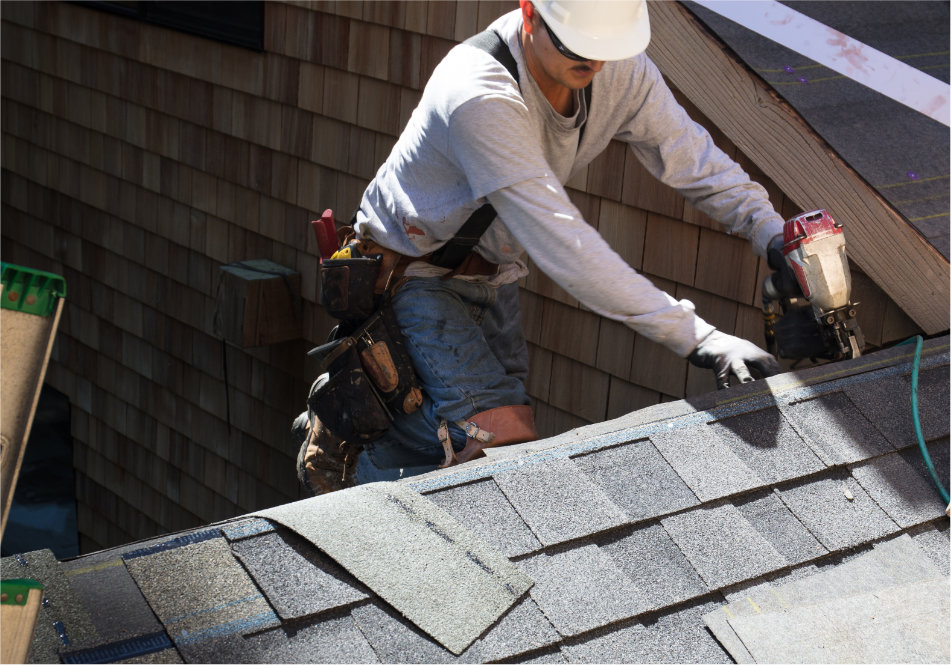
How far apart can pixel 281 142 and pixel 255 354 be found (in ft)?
3.99

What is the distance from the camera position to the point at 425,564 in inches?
76.9

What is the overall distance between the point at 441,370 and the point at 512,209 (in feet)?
1.92

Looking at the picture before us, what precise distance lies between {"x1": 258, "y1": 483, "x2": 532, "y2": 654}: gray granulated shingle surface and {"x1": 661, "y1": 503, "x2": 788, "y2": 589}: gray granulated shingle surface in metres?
0.38

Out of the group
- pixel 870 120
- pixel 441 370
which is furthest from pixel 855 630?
pixel 870 120

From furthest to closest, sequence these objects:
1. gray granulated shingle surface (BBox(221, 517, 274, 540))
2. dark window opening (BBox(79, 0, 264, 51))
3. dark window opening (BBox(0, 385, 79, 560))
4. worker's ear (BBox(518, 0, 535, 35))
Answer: dark window opening (BBox(0, 385, 79, 560))
dark window opening (BBox(79, 0, 264, 51))
worker's ear (BBox(518, 0, 535, 35))
gray granulated shingle surface (BBox(221, 517, 274, 540))

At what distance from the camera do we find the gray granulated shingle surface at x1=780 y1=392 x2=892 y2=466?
246 cm

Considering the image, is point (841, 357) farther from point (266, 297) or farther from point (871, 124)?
point (266, 297)

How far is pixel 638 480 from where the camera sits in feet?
7.42

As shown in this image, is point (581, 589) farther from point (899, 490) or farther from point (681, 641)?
point (899, 490)

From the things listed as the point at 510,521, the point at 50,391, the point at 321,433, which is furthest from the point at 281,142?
the point at 50,391

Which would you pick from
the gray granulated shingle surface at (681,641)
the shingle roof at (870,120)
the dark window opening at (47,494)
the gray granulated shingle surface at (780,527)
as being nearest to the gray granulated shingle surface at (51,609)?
the gray granulated shingle surface at (681,641)

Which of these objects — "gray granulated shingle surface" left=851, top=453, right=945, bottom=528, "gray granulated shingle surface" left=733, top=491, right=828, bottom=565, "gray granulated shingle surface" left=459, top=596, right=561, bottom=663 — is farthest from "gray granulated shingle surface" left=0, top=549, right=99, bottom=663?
"gray granulated shingle surface" left=851, top=453, right=945, bottom=528

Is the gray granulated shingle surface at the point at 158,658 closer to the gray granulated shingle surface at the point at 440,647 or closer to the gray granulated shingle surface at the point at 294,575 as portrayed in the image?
the gray granulated shingle surface at the point at 294,575

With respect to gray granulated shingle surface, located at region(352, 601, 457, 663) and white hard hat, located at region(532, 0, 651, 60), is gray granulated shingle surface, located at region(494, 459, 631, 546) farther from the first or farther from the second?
white hard hat, located at region(532, 0, 651, 60)
